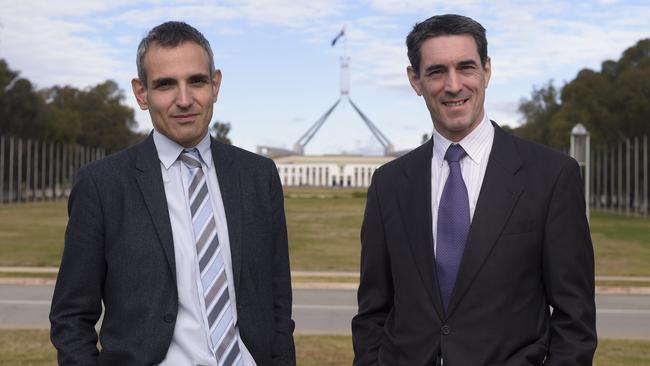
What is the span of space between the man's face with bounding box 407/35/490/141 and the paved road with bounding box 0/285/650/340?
771cm

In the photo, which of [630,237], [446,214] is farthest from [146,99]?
[630,237]

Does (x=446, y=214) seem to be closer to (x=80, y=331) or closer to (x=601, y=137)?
(x=80, y=331)

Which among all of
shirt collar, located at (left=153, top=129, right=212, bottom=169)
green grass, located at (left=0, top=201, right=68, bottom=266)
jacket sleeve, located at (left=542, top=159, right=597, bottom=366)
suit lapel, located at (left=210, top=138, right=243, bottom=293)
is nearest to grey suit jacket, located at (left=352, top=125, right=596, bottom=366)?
jacket sleeve, located at (left=542, top=159, right=597, bottom=366)

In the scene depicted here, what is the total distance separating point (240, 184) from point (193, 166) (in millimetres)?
204

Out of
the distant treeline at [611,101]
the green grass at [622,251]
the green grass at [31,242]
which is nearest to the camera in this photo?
the green grass at [622,251]

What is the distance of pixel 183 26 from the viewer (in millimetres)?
3486

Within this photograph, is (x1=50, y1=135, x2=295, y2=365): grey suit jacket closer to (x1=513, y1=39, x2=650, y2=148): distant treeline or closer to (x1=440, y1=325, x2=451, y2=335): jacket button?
(x1=440, y1=325, x2=451, y2=335): jacket button

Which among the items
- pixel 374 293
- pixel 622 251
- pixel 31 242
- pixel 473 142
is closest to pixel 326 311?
pixel 374 293

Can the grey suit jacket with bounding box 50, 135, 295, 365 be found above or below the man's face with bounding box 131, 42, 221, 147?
below

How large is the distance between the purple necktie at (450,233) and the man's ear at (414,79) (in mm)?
445

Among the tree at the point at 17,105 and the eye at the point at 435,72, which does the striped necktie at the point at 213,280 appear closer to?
the eye at the point at 435,72

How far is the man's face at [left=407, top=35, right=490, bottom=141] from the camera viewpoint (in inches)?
141

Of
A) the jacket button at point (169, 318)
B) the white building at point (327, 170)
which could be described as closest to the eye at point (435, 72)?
the jacket button at point (169, 318)

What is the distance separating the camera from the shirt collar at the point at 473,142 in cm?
363
